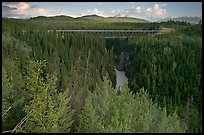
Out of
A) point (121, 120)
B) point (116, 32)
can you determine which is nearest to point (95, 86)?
point (121, 120)

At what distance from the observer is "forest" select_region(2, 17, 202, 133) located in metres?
16.4

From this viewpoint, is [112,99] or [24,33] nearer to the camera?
[112,99]

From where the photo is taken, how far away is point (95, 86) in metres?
44.3

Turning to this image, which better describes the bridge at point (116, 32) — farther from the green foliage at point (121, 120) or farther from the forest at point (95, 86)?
the green foliage at point (121, 120)

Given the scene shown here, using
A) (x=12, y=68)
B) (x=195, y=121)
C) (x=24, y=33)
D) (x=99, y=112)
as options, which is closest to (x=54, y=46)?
(x=24, y=33)

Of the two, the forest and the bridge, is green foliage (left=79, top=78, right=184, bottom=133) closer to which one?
the forest

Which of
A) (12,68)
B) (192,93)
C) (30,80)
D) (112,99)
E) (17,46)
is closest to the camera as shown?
(30,80)

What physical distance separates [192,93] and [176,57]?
62.0ft

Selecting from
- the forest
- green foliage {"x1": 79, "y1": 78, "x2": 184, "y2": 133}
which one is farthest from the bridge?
green foliage {"x1": 79, "y1": 78, "x2": 184, "y2": 133}

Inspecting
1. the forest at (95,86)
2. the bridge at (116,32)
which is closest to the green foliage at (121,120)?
the forest at (95,86)

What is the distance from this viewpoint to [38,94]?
13.3 meters

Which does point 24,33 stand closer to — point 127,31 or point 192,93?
point 192,93

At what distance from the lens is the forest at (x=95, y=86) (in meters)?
16.4

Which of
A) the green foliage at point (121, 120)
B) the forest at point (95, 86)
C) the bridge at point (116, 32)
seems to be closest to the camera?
the forest at point (95, 86)
